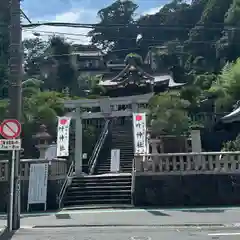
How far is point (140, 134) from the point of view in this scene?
20.5 metres

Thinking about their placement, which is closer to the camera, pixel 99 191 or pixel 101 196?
pixel 101 196

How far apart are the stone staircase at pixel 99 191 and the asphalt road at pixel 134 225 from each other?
2.06m

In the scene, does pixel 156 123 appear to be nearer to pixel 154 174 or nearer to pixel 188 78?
→ pixel 154 174

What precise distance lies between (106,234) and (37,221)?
3.53 metres

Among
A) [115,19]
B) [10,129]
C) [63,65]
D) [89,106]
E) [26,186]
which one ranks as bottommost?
[26,186]

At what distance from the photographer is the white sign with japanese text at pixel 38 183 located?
16.2m

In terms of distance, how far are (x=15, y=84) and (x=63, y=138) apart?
10.3 meters

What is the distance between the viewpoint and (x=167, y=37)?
84.6 metres

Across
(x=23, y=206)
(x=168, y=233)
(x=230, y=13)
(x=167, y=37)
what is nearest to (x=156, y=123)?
(x=23, y=206)

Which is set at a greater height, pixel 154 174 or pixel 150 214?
pixel 154 174

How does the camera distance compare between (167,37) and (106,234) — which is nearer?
(106,234)

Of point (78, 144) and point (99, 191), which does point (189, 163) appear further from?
point (78, 144)

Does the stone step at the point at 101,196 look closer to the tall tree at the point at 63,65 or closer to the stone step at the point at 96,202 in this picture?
the stone step at the point at 96,202

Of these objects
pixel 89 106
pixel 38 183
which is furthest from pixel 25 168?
pixel 89 106
